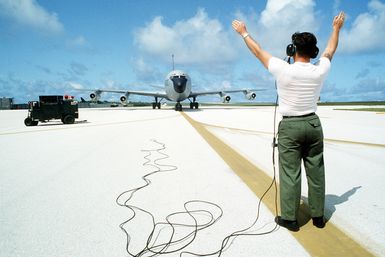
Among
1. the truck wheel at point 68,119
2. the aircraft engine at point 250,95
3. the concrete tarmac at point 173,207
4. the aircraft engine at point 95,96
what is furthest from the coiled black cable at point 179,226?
the aircraft engine at point 250,95

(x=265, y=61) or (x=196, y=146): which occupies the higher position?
(x=265, y=61)

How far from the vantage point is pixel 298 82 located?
3.08 m

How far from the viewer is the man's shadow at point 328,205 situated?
337 centimetres

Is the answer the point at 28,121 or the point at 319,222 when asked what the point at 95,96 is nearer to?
the point at 28,121

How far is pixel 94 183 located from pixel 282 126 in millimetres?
2968

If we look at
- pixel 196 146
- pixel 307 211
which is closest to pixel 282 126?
pixel 307 211

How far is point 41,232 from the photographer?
Answer: 9.80ft

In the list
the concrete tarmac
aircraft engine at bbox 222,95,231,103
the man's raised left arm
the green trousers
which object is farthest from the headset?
aircraft engine at bbox 222,95,231,103

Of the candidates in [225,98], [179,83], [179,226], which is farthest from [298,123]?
[225,98]

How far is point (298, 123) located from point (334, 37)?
3.72 ft

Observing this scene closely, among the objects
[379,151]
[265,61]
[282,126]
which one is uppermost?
[265,61]

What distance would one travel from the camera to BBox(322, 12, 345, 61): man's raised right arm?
3.37m

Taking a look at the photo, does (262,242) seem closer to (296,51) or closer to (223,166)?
(296,51)

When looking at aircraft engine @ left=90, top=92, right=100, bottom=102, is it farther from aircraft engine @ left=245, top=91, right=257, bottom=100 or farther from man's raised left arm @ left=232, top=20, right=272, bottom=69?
man's raised left arm @ left=232, top=20, right=272, bottom=69
